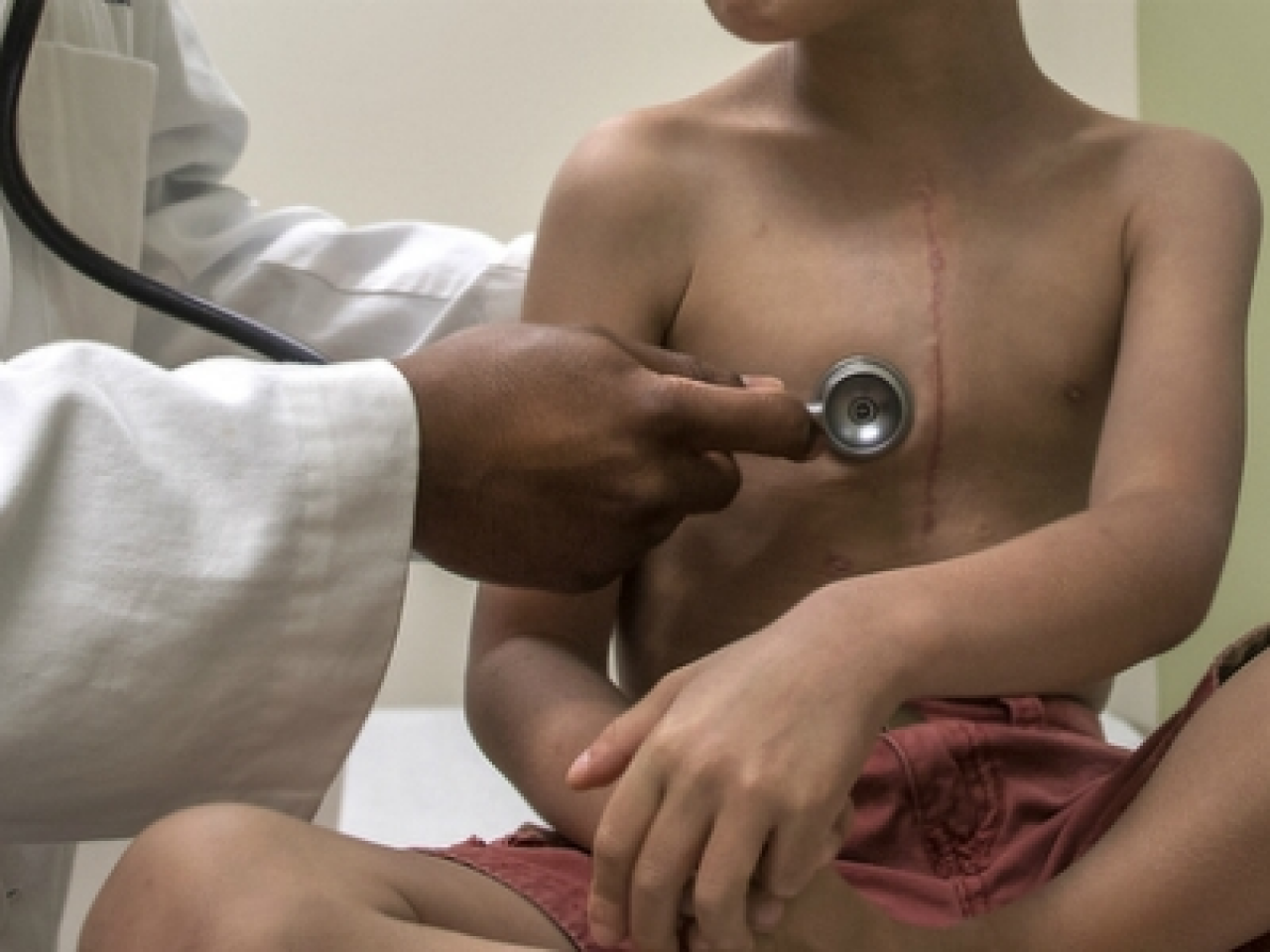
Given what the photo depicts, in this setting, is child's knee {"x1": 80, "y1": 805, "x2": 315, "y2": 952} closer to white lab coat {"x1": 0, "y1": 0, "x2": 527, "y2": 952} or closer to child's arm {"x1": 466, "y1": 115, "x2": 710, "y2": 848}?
white lab coat {"x1": 0, "y1": 0, "x2": 527, "y2": 952}

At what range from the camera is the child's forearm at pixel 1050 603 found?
610 mm

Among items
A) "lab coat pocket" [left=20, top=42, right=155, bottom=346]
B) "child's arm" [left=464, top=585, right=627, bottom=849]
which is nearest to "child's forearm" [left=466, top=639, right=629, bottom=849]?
"child's arm" [left=464, top=585, right=627, bottom=849]

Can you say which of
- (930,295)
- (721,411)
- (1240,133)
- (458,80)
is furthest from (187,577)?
(458,80)

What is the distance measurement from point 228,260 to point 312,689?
525 mm

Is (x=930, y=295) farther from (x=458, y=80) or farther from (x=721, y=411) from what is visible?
(x=458, y=80)

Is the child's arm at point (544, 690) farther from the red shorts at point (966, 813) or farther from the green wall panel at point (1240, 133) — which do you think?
the green wall panel at point (1240, 133)

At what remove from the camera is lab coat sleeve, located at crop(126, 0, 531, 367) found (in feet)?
3.41

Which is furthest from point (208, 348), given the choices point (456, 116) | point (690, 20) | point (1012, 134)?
point (690, 20)

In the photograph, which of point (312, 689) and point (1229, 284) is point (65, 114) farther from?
point (1229, 284)

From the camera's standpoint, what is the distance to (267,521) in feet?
1.98

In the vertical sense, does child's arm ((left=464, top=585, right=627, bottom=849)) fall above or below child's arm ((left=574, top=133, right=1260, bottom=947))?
below

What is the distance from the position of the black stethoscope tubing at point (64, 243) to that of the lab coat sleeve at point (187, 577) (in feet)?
0.76

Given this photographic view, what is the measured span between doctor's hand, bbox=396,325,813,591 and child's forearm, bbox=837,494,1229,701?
11 cm

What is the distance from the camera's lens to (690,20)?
1.68 meters
